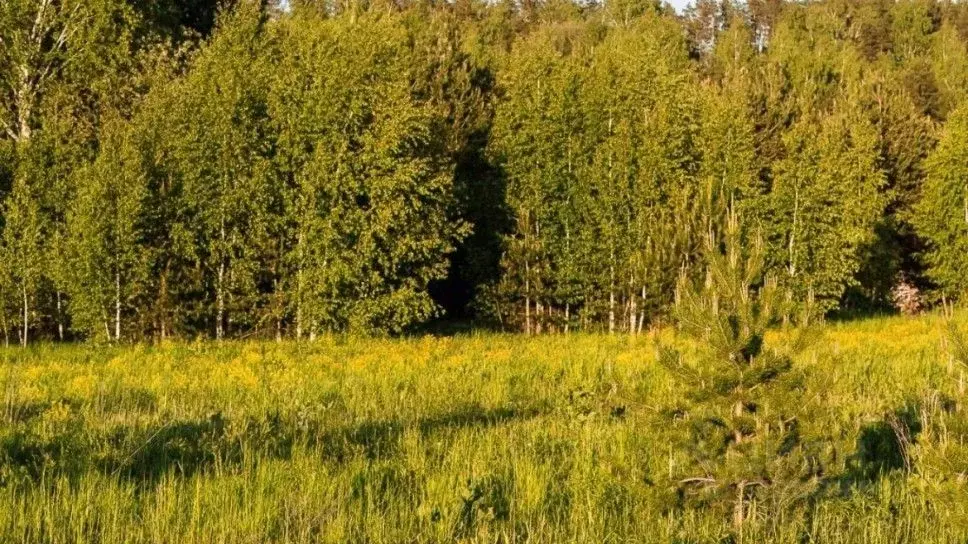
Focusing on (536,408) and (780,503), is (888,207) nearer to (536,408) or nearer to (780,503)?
(536,408)

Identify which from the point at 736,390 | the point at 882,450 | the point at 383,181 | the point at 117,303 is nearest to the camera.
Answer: the point at 736,390

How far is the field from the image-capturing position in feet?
18.3

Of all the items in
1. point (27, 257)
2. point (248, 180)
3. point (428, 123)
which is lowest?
point (27, 257)

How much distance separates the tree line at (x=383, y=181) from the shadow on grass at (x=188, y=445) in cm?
1002

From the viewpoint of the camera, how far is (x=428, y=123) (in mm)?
23609

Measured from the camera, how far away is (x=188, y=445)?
7.64 metres

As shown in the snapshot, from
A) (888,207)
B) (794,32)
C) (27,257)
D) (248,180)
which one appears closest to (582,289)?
(248,180)

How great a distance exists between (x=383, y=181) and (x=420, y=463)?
1526cm

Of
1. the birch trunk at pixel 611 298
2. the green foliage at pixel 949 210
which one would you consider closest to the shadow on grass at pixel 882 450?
the birch trunk at pixel 611 298

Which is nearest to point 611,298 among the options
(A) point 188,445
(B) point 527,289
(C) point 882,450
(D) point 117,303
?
(B) point 527,289

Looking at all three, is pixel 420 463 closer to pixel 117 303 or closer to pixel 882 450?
pixel 882 450

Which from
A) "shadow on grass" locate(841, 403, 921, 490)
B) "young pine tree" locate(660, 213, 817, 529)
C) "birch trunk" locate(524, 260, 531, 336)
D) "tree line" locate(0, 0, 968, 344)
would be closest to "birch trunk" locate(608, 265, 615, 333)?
"tree line" locate(0, 0, 968, 344)

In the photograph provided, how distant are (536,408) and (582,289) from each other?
51.8ft

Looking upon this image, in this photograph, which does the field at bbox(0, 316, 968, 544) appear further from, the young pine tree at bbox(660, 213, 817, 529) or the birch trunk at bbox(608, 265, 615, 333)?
the birch trunk at bbox(608, 265, 615, 333)
